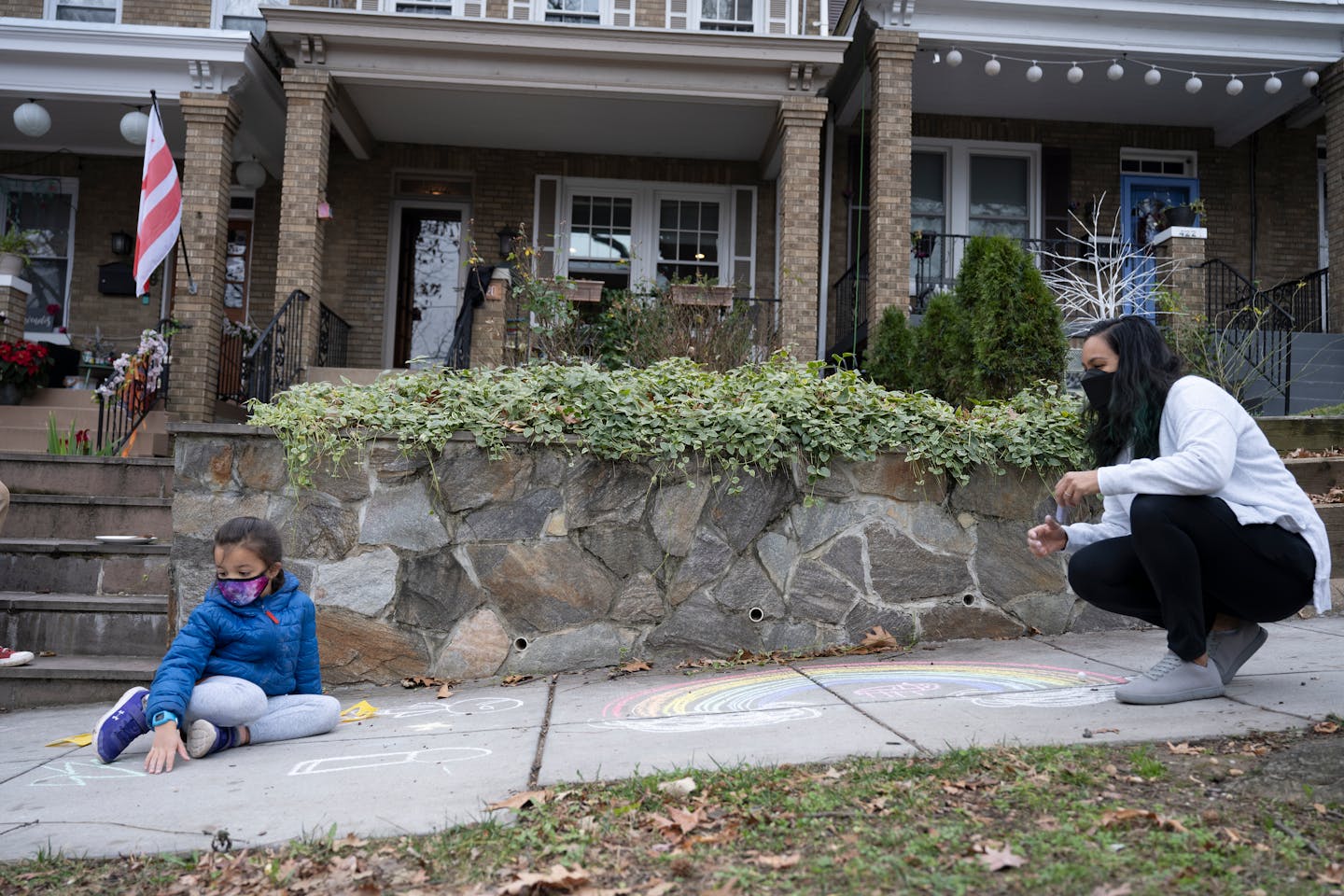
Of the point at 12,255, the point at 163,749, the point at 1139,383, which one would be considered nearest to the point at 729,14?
the point at 12,255

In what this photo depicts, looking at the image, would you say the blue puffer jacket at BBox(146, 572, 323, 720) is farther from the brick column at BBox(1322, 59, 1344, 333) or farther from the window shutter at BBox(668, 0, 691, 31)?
the brick column at BBox(1322, 59, 1344, 333)

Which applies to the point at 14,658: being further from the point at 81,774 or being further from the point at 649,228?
the point at 649,228

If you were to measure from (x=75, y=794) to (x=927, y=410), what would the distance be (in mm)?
3978

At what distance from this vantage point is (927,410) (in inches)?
201

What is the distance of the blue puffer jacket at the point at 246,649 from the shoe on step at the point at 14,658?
6.06ft

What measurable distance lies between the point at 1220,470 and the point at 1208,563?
14.3 inches

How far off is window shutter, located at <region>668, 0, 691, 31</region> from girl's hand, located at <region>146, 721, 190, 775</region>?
10816 millimetres

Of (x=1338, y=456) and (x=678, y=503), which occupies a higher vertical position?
(x=1338, y=456)

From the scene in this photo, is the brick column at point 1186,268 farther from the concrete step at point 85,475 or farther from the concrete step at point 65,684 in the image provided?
the concrete step at point 65,684

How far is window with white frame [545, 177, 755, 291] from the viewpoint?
40.9 ft

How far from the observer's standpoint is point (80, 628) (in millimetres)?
5324

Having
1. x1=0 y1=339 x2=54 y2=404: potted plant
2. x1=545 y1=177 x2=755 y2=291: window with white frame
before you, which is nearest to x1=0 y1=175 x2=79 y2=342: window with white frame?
x1=0 y1=339 x2=54 y2=404: potted plant

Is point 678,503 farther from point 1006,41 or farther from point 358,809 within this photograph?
point 1006,41

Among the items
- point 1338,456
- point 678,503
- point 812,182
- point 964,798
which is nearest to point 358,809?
point 964,798
